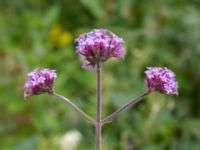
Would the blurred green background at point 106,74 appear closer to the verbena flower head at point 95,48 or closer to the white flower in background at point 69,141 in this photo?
the white flower in background at point 69,141

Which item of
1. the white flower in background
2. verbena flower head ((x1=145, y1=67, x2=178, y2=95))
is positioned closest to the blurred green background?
the white flower in background

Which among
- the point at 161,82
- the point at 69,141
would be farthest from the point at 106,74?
the point at 161,82

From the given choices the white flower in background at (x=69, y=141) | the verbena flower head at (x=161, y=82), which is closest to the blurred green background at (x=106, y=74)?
the white flower in background at (x=69, y=141)

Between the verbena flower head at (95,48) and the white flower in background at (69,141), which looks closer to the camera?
the verbena flower head at (95,48)

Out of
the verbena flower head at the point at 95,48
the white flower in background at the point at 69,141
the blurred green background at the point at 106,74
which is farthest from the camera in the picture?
the blurred green background at the point at 106,74

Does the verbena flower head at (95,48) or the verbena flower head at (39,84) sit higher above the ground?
the verbena flower head at (95,48)

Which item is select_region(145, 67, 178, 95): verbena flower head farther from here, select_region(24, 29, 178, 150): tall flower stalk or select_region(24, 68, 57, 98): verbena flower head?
select_region(24, 68, 57, 98): verbena flower head

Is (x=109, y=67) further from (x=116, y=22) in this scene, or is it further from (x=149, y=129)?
(x=149, y=129)

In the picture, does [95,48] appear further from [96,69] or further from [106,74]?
[106,74]
